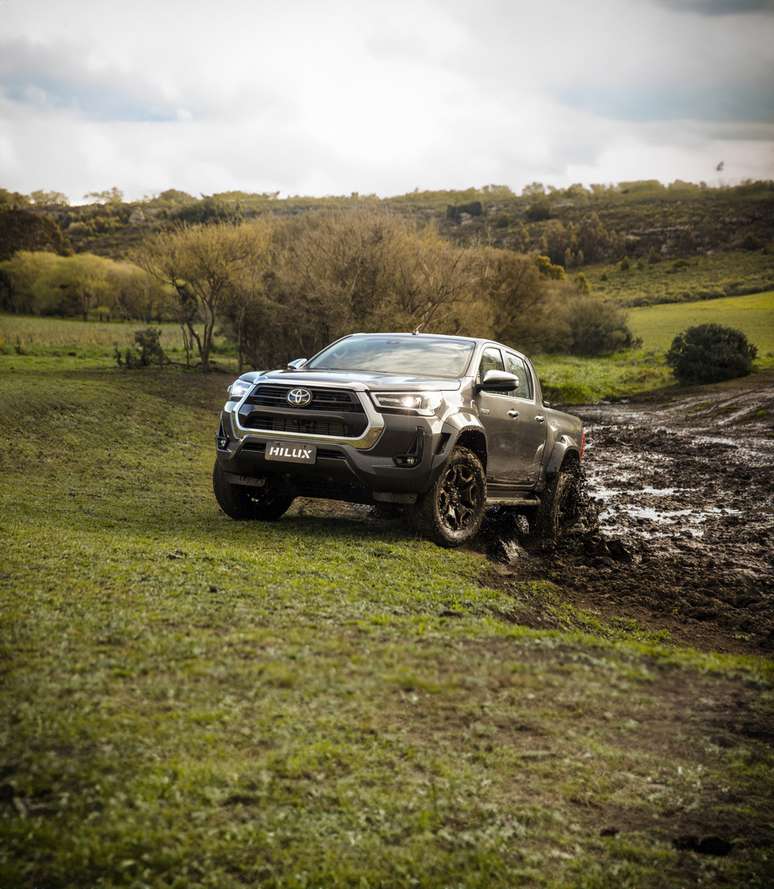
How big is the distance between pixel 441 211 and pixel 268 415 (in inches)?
5289

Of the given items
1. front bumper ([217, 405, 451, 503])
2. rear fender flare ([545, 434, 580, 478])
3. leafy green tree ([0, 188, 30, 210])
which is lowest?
rear fender flare ([545, 434, 580, 478])

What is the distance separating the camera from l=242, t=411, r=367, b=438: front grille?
27.2 ft

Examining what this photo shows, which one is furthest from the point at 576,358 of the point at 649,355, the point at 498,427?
the point at 498,427

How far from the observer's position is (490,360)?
10.1 metres

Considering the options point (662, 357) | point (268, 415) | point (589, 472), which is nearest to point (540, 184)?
point (662, 357)

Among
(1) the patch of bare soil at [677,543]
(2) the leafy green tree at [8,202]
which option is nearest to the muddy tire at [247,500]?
(1) the patch of bare soil at [677,543]

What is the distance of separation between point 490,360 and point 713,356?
3280 cm

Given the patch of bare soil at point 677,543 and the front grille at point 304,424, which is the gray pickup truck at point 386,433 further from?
the patch of bare soil at point 677,543

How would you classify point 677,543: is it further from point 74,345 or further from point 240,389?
point 74,345

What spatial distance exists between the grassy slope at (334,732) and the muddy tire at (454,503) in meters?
0.82

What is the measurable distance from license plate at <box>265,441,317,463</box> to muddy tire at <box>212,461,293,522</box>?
0.53m

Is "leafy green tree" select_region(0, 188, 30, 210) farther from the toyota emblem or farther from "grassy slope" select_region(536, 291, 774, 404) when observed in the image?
the toyota emblem

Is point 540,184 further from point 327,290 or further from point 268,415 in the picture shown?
point 268,415

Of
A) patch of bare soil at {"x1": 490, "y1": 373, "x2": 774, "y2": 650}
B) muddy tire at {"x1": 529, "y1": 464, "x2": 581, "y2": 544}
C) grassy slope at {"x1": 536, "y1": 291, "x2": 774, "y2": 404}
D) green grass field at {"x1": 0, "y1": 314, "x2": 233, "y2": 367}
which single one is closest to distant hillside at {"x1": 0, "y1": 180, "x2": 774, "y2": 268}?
grassy slope at {"x1": 536, "y1": 291, "x2": 774, "y2": 404}
